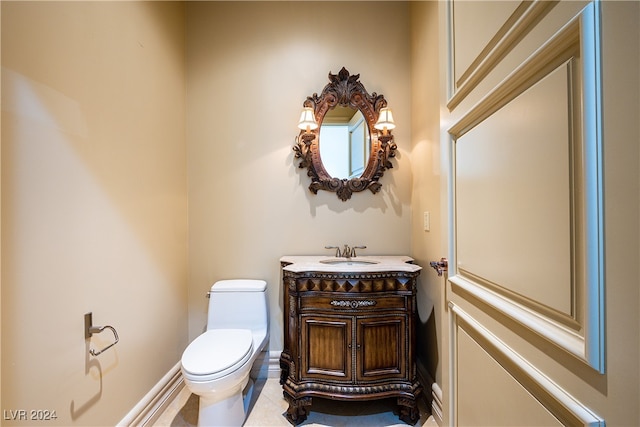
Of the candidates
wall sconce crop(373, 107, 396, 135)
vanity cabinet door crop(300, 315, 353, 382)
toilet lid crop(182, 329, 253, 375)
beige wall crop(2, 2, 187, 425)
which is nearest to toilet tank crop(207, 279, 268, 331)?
toilet lid crop(182, 329, 253, 375)

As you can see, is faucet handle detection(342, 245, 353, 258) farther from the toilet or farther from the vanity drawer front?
the toilet

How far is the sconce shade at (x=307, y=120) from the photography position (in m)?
1.91

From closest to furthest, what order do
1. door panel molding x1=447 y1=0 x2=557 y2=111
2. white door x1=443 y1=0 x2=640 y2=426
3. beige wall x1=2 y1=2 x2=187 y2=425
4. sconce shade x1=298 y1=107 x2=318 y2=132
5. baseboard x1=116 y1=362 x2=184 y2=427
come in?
white door x1=443 y1=0 x2=640 y2=426
door panel molding x1=447 y1=0 x2=557 y2=111
beige wall x1=2 y1=2 x2=187 y2=425
baseboard x1=116 y1=362 x2=184 y2=427
sconce shade x1=298 y1=107 x2=318 y2=132

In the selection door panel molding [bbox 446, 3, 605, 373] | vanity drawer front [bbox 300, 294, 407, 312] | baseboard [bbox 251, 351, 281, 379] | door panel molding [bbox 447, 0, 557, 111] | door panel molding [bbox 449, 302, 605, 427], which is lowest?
baseboard [bbox 251, 351, 281, 379]

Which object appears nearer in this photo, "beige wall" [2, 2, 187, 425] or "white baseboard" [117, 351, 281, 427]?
"beige wall" [2, 2, 187, 425]

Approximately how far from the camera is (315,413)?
1.58 meters

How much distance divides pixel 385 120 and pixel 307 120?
564mm

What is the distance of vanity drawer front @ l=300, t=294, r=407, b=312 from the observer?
151cm

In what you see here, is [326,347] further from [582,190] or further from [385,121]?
[385,121]

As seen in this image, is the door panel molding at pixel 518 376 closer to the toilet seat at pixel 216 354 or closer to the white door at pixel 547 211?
the white door at pixel 547 211

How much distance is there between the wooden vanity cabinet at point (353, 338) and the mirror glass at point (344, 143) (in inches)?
33.5

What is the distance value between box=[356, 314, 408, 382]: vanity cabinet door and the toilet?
62 centimetres

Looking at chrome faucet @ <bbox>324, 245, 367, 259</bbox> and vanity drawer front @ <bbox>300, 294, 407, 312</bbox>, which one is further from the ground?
chrome faucet @ <bbox>324, 245, 367, 259</bbox>

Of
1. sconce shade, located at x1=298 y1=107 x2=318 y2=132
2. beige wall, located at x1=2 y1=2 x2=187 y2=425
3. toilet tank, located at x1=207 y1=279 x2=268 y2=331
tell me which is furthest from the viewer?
sconce shade, located at x1=298 y1=107 x2=318 y2=132
